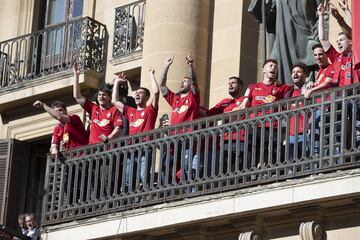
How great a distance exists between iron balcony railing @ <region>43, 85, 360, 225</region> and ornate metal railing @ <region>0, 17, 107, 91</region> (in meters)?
3.83

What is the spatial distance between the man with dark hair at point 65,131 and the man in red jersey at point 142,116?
72cm

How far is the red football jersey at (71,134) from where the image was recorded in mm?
26031

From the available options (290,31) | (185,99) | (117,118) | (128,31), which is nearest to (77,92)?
(117,118)

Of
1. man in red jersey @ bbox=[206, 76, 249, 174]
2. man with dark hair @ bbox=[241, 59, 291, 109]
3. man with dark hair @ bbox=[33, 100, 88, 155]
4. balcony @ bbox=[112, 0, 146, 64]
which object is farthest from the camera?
balcony @ bbox=[112, 0, 146, 64]

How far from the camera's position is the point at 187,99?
81.9ft

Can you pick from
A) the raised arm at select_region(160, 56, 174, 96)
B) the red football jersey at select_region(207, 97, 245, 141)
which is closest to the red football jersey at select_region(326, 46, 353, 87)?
the red football jersey at select_region(207, 97, 245, 141)

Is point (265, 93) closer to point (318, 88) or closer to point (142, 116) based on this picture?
point (318, 88)

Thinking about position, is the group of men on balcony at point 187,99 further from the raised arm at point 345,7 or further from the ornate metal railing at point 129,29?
the ornate metal railing at point 129,29

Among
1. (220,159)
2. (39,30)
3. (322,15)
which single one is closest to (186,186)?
(220,159)

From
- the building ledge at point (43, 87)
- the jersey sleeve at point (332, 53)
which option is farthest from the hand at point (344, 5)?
the building ledge at point (43, 87)

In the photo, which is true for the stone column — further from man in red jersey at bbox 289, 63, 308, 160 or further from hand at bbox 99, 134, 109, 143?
man in red jersey at bbox 289, 63, 308, 160

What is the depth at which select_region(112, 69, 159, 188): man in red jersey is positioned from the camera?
2484cm

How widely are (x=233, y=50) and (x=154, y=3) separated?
1.38 m

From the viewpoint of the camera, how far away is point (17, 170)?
29359mm
